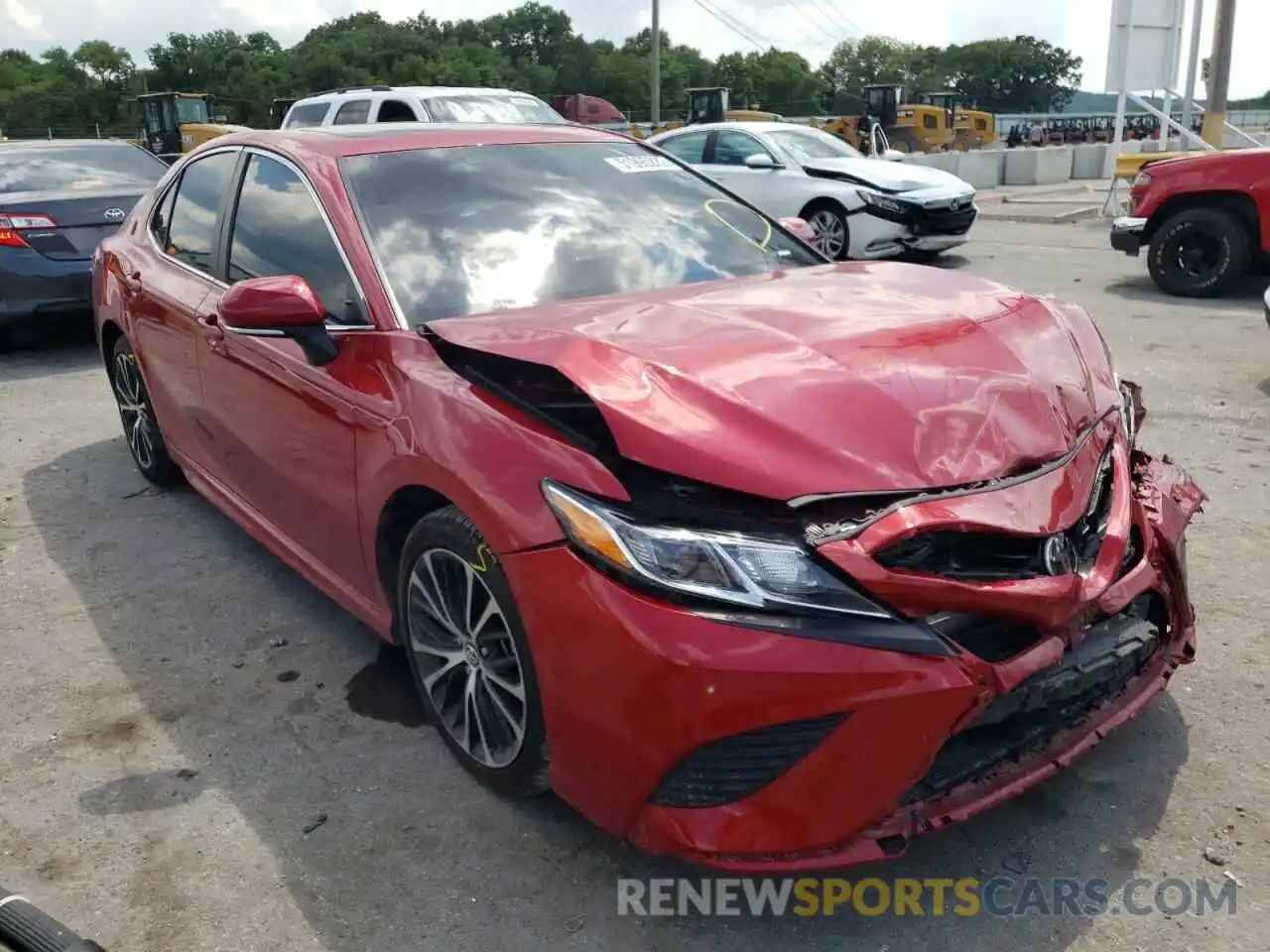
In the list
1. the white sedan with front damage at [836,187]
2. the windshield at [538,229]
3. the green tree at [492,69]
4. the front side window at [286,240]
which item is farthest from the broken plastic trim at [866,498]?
the green tree at [492,69]

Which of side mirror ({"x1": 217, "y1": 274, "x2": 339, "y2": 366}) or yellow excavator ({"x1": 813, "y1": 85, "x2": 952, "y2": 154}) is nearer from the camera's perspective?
side mirror ({"x1": 217, "y1": 274, "x2": 339, "y2": 366})

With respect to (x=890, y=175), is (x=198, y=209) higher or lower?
higher

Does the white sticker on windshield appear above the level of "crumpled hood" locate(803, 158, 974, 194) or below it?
above

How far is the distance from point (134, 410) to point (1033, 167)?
2362 cm

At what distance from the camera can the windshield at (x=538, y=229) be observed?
3.02 metres

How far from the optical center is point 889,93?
3070 cm

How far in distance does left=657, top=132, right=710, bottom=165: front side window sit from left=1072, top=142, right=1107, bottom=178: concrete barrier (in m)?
16.9

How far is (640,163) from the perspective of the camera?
3.80 m

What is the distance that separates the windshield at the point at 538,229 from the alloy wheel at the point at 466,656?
2.40 ft

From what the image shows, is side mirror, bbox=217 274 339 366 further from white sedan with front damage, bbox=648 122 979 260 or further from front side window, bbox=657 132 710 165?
front side window, bbox=657 132 710 165

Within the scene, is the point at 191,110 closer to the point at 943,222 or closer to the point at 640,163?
the point at 943,222

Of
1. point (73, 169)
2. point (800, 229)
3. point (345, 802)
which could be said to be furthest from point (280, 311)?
point (73, 169)

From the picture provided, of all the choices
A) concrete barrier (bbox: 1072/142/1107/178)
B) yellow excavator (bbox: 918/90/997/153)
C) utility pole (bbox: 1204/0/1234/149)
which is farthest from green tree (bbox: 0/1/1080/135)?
utility pole (bbox: 1204/0/1234/149)

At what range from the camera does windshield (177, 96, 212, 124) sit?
28.4 m
